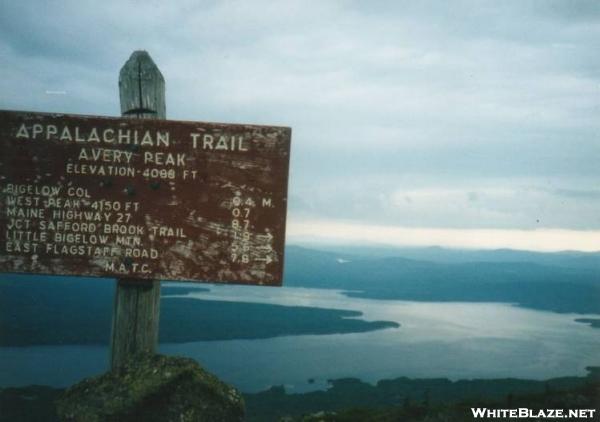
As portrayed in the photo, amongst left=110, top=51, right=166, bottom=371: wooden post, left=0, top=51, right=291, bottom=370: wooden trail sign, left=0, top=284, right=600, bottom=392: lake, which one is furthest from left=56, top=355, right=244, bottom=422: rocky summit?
left=0, top=284, right=600, bottom=392: lake

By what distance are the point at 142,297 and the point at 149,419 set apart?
1.09 metres

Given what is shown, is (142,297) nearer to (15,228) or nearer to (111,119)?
(15,228)

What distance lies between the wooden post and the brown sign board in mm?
314

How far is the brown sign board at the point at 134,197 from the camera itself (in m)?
4.20

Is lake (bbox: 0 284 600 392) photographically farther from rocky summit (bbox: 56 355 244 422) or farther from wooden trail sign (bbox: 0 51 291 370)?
wooden trail sign (bbox: 0 51 291 370)

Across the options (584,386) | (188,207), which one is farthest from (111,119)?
(584,386)

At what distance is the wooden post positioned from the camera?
4434 millimetres

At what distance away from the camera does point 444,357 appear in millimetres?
182750

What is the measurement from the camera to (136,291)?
443 cm

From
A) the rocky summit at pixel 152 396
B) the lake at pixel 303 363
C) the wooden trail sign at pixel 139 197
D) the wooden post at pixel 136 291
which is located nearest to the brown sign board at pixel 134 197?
the wooden trail sign at pixel 139 197

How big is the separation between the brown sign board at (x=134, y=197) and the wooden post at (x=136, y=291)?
1.03 feet

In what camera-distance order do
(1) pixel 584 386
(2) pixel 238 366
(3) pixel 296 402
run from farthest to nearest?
(2) pixel 238 366, (3) pixel 296 402, (1) pixel 584 386

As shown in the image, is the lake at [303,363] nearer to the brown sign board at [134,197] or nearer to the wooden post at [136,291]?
the wooden post at [136,291]

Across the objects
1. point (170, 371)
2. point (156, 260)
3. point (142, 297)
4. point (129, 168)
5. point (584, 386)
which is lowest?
point (584, 386)
